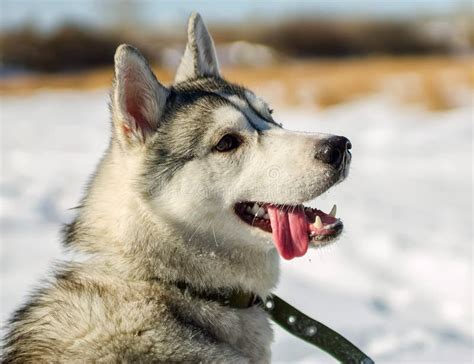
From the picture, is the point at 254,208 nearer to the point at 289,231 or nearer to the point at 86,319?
the point at 289,231

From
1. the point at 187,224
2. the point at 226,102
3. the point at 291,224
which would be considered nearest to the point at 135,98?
the point at 226,102

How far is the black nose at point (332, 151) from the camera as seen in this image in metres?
2.66

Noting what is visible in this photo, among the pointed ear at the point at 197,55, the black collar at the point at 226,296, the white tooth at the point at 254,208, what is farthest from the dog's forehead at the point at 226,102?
the black collar at the point at 226,296

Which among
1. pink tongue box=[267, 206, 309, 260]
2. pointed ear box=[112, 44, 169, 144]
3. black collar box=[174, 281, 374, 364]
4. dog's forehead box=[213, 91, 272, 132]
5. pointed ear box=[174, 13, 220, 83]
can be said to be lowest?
black collar box=[174, 281, 374, 364]

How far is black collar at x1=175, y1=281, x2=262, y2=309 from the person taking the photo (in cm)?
268

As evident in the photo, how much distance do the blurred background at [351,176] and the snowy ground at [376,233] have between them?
0.06 ft

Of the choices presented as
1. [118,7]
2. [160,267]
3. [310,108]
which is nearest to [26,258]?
[160,267]

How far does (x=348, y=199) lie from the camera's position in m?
8.04

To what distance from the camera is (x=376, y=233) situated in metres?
6.61

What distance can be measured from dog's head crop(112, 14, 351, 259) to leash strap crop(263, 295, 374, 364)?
1.15 ft

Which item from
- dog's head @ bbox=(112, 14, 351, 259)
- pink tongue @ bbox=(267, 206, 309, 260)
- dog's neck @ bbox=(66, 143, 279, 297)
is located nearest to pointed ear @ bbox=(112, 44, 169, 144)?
dog's head @ bbox=(112, 14, 351, 259)

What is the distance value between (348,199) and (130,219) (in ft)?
18.4

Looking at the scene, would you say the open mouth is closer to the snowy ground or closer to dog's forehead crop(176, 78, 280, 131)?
dog's forehead crop(176, 78, 280, 131)

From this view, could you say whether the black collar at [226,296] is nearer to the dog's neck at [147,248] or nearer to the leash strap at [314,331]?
the dog's neck at [147,248]
